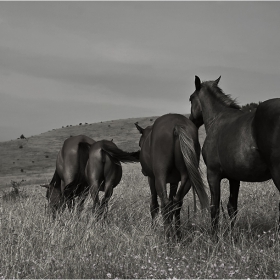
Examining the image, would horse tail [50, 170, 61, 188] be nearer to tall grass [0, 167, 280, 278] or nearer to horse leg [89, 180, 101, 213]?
horse leg [89, 180, 101, 213]

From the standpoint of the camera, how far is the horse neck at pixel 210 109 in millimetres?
7328

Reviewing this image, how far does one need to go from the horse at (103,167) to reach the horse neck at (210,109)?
188 cm

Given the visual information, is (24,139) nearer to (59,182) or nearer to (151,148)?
(59,182)

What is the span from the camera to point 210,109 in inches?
294

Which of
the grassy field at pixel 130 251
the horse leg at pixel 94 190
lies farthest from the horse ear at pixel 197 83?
the horse leg at pixel 94 190

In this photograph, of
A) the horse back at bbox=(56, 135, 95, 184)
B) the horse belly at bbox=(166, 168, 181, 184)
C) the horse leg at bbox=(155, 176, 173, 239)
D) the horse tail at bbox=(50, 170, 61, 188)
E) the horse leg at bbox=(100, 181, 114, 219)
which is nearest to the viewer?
the horse leg at bbox=(155, 176, 173, 239)

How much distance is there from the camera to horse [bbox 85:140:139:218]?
848 cm

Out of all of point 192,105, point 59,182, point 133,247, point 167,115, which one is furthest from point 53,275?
point 59,182

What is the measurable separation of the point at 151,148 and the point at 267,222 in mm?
2825

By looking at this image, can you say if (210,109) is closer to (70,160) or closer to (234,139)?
(234,139)

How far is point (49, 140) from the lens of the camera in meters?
37.9

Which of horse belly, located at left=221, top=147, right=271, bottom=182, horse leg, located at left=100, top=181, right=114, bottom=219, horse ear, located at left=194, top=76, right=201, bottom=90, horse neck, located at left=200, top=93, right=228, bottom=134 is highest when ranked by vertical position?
horse ear, located at left=194, top=76, right=201, bottom=90

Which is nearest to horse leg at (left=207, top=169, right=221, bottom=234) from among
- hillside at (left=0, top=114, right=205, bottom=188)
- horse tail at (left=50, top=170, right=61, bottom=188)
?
horse tail at (left=50, top=170, right=61, bottom=188)

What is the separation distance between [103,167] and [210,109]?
2.55 meters
